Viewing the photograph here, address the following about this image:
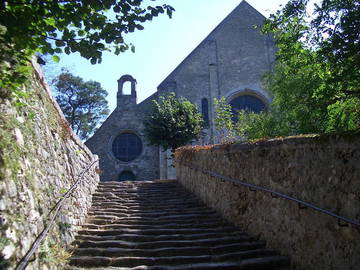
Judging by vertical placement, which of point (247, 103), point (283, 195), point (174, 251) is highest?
point (247, 103)

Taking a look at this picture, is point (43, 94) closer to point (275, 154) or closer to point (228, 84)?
point (275, 154)

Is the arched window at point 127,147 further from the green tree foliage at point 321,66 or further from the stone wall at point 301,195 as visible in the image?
the stone wall at point 301,195

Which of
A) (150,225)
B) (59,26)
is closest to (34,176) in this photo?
(59,26)

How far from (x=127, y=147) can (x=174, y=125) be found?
5.09 metres

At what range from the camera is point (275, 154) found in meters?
5.30

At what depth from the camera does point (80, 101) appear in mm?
29625

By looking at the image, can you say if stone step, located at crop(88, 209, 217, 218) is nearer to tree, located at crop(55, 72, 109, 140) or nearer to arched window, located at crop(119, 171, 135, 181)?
arched window, located at crop(119, 171, 135, 181)

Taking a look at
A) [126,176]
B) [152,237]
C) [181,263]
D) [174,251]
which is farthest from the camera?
[126,176]

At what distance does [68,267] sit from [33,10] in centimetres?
349

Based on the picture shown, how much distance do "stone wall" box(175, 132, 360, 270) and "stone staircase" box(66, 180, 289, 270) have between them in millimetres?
372

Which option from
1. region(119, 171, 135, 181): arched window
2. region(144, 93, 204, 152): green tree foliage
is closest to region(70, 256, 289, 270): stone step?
region(144, 93, 204, 152): green tree foliage

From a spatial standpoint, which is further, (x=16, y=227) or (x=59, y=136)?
(x=59, y=136)

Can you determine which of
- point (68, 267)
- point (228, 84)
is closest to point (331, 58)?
point (68, 267)

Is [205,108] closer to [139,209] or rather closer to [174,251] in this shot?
[139,209]
